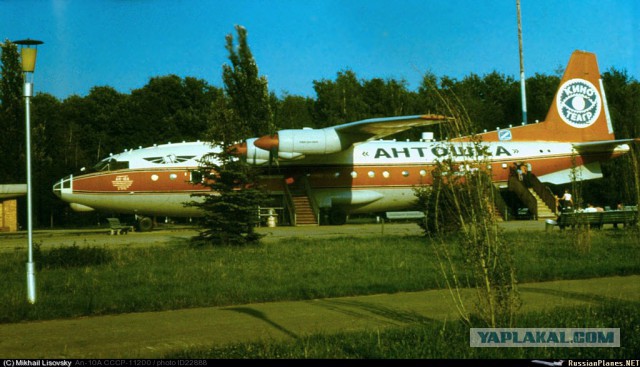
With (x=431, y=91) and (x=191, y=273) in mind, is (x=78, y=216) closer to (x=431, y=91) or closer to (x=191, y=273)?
(x=191, y=273)

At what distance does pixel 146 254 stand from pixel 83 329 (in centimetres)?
797

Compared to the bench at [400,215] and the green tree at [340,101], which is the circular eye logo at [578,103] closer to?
the bench at [400,215]

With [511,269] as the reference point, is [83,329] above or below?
below

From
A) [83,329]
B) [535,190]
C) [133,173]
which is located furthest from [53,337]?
[535,190]

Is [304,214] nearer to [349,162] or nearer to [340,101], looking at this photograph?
[349,162]

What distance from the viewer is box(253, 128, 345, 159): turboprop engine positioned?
2806 cm

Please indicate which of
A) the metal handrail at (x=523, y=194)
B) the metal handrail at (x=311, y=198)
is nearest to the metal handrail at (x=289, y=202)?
the metal handrail at (x=311, y=198)

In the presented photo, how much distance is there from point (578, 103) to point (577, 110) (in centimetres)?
39

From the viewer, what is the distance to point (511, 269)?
689cm

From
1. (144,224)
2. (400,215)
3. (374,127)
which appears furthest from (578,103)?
(144,224)

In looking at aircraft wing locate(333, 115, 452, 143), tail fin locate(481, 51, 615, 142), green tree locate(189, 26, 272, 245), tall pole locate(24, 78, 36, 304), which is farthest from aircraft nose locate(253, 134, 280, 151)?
tall pole locate(24, 78, 36, 304)

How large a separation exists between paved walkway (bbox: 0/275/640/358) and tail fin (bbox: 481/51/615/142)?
26.8 metres

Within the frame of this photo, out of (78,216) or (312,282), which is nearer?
(312,282)

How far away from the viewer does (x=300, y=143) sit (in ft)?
94.0
